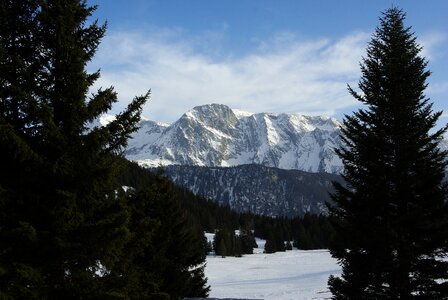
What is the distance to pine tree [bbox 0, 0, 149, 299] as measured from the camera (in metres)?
9.01

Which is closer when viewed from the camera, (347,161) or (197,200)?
(347,161)

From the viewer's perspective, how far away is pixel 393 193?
16.0 meters

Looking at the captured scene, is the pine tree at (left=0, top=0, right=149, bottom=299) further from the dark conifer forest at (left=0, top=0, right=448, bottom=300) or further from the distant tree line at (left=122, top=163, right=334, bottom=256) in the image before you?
the distant tree line at (left=122, top=163, right=334, bottom=256)

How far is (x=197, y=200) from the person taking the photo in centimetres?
16275

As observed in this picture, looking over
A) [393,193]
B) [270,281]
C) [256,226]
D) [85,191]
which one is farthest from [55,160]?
[256,226]

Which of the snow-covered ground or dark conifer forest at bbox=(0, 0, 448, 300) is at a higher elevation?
dark conifer forest at bbox=(0, 0, 448, 300)

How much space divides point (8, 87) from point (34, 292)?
14.2 ft

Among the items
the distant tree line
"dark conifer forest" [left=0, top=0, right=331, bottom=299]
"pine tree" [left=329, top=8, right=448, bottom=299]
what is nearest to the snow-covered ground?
"pine tree" [left=329, top=8, right=448, bottom=299]

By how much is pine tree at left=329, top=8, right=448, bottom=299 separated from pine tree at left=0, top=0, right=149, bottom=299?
379 inches

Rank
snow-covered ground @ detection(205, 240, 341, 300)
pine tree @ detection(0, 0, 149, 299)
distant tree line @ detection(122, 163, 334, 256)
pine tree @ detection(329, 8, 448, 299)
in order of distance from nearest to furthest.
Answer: pine tree @ detection(0, 0, 149, 299)
pine tree @ detection(329, 8, 448, 299)
snow-covered ground @ detection(205, 240, 341, 300)
distant tree line @ detection(122, 163, 334, 256)

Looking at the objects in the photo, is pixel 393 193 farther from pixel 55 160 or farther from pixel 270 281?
pixel 270 281

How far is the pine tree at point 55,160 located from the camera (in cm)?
901

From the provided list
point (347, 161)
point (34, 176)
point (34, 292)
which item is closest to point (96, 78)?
point (34, 176)

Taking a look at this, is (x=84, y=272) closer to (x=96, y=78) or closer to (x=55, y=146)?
(x=55, y=146)
